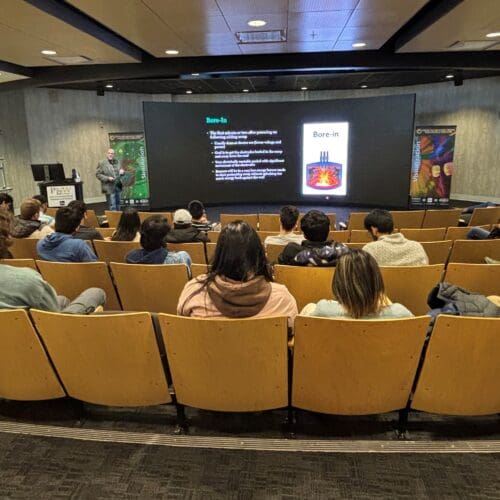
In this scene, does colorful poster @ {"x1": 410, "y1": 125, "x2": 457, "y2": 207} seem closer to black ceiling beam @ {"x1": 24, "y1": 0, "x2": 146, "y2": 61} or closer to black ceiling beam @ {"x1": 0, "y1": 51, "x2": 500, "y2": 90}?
black ceiling beam @ {"x1": 0, "y1": 51, "x2": 500, "y2": 90}

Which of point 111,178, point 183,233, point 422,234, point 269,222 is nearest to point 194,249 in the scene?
point 183,233

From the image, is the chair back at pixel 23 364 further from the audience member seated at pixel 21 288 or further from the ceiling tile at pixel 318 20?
the ceiling tile at pixel 318 20

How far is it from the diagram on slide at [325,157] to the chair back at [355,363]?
32.0ft

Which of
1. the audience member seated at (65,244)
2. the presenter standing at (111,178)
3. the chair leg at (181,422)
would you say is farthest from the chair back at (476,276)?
the presenter standing at (111,178)

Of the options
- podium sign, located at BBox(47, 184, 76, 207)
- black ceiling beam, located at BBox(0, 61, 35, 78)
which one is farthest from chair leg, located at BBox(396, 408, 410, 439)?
podium sign, located at BBox(47, 184, 76, 207)

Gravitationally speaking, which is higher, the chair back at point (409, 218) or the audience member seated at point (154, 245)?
the audience member seated at point (154, 245)

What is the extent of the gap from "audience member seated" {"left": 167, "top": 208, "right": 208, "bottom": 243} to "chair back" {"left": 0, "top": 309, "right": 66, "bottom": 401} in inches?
81.8

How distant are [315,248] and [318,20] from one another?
122 inches

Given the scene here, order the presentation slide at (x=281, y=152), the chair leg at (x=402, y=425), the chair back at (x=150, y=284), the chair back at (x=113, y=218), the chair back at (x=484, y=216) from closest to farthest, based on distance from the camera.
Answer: the chair leg at (x=402, y=425) → the chair back at (x=150, y=284) → the chair back at (x=484, y=216) → the chair back at (x=113, y=218) → the presentation slide at (x=281, y=152)

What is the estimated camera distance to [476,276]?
9.51ft

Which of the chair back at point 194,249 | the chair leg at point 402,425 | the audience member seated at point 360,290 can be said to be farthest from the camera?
the chair back at point 194,249

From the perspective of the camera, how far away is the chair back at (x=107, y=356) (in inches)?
71.0

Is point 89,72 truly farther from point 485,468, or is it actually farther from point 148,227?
point 485,468

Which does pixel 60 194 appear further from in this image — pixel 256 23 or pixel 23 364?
pixel 23 364
